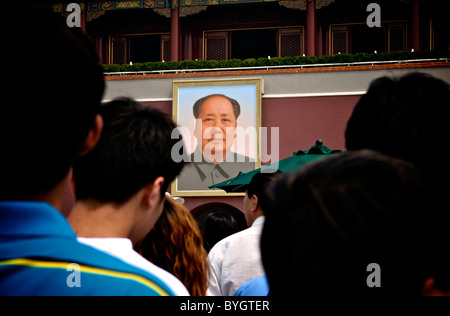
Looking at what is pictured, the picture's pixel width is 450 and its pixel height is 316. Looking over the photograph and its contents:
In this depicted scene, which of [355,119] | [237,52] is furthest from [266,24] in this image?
[355,119]

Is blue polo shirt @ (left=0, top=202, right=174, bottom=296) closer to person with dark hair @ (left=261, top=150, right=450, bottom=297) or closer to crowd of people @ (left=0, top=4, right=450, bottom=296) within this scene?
crowd of people @ (left=0, top=4, right=450, bottom=296)

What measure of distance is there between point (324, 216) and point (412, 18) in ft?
53.0

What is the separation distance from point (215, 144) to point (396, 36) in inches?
275

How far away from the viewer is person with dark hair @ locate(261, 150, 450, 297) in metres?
0.93

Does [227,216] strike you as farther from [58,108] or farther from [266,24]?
[266,24]

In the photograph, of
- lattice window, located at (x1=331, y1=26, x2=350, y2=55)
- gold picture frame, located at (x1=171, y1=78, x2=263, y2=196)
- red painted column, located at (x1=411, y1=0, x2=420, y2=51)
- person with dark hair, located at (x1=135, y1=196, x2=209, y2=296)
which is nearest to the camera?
person with dark hair, located at (x1=135, y1=196, x2=209, y2=296)

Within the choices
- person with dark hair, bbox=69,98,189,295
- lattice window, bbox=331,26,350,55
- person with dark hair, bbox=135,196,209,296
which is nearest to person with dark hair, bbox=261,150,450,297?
person with dark hair, bbox=69,98,189,295

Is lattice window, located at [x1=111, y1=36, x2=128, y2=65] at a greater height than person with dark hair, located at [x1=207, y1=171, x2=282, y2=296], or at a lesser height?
greater

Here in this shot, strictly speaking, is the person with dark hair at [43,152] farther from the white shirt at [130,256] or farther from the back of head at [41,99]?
the white shirt at [130,256]

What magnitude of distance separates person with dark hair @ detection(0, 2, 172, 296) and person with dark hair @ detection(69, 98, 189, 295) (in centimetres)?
33

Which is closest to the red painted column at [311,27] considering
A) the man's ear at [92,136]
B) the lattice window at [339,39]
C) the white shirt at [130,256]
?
the lattice window at [339,39]

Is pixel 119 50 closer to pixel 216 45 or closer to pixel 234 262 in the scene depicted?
pixel 216 45

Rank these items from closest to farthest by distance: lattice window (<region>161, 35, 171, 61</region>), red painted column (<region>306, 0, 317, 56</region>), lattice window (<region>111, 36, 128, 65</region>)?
1. red painted column (<region>306, 0, 317, 56</region>)
2. lattice window (<region>161, 35, 171, 61</region>)
3. lattice window (<region>111, 36, 128, 65</region>)

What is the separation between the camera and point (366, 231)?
36.5 inches
